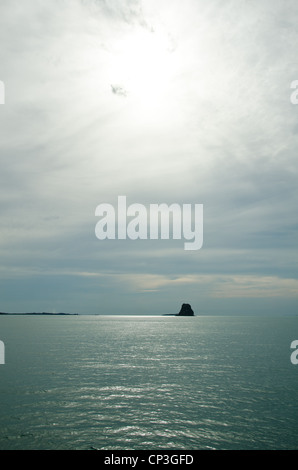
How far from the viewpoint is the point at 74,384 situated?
49.4 m

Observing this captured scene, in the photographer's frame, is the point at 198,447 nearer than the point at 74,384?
Yes

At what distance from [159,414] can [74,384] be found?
1875 cm

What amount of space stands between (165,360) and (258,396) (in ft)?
114

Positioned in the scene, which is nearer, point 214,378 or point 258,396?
point 258,396
